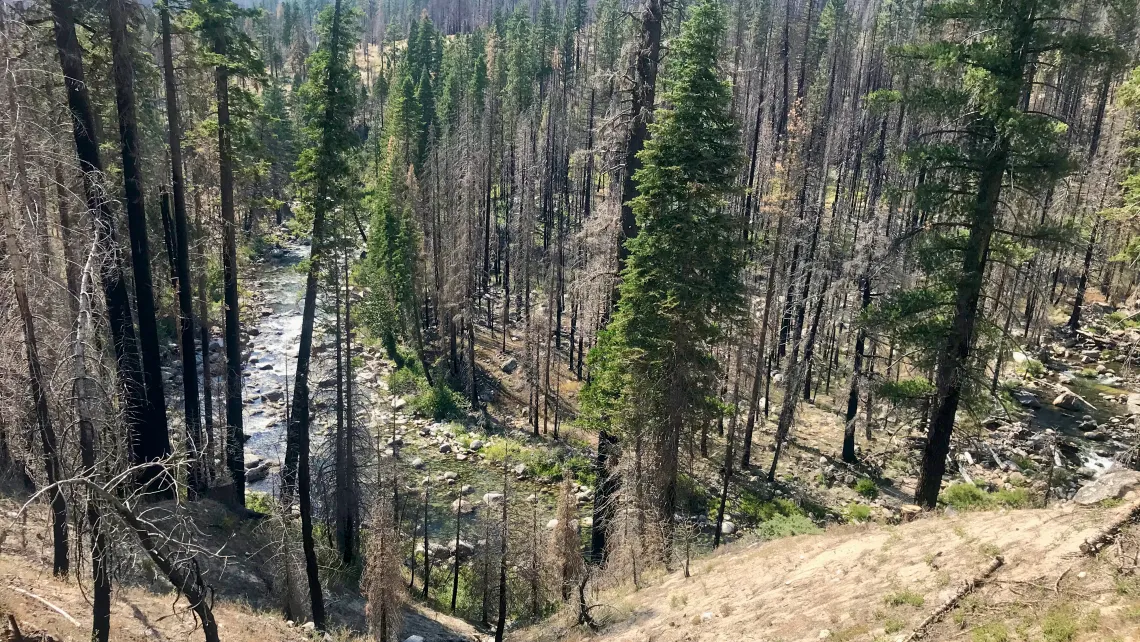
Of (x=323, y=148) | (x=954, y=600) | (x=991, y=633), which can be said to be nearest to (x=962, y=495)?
(x=954, y=600)

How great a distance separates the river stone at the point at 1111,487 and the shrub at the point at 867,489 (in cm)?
1194

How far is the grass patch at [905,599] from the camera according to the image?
9242 mm

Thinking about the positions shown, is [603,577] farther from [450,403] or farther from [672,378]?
[450,403]

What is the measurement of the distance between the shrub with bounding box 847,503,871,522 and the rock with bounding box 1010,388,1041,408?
14.5m

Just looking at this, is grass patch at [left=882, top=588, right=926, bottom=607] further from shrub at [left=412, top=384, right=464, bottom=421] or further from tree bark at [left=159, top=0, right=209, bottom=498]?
shrub at [left=412, top=384, right=464, bottom=421]

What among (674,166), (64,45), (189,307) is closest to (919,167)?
(674,166)

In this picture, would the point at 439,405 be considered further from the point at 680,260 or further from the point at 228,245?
the point at 680,260

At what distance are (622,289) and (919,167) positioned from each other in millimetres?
7079

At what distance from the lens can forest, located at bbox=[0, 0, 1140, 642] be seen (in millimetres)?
10391

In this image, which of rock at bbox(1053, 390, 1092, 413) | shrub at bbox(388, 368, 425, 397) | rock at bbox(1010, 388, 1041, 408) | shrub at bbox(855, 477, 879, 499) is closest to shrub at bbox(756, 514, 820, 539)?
shrub at bbox(855, 477, 879, 499)

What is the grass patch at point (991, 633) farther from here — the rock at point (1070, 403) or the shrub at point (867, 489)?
the rock at point (1070, 403)

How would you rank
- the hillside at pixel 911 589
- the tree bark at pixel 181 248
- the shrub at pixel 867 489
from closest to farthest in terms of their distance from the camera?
the hillside at pixel 911 589 < the tree bark at pixel 181 248 < the shrub at pixel 867 489

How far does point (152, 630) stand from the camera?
1177 centimetres

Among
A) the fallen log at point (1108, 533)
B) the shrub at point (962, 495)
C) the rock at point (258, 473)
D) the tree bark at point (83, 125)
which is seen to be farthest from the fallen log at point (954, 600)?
the rock at point (258, 473)
